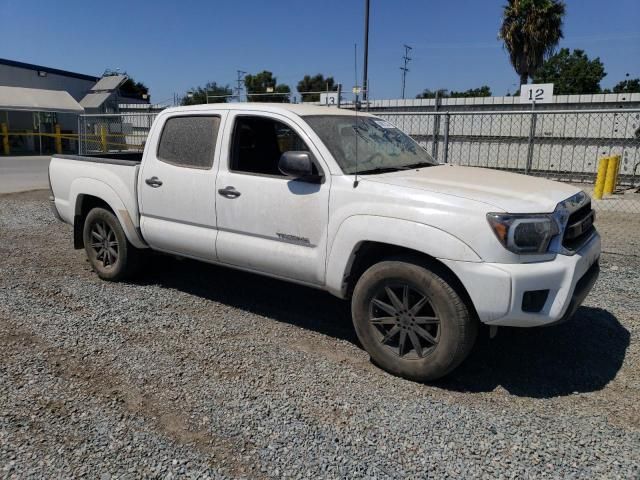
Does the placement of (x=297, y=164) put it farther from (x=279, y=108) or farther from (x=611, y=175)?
(x=611, y=175)

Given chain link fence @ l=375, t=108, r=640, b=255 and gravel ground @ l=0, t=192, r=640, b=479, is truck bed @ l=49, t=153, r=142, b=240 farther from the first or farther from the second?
chain link fence @ l=375, t=108, r=640, b=255

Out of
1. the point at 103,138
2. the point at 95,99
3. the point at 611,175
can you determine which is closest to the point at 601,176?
the point at 611,175

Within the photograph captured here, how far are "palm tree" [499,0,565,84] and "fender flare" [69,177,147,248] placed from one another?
30.6 meters

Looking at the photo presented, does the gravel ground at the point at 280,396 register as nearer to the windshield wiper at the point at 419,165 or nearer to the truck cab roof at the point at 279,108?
the windshield wiper at the point at 419,165

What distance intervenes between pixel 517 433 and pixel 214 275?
12.8ft

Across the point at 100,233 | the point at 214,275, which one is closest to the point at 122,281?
the point at 100,233

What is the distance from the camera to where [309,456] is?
9.40ft

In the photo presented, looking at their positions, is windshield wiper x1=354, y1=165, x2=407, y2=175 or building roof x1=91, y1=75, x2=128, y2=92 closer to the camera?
windshield wiper x1=354, y1=165, x2=407, y2=175

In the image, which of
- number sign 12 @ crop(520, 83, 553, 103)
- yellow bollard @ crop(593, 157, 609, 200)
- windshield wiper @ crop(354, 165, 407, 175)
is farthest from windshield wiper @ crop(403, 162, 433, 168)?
number sign 12 @ crop(520, 83, 553, 103)

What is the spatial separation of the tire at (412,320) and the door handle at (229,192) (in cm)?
132

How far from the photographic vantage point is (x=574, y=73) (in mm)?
63000

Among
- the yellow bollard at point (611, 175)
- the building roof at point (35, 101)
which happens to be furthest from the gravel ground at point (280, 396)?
the building roof at point (35, 101)

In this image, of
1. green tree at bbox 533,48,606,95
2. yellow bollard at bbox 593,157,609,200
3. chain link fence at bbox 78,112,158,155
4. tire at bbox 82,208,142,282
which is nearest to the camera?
tire at bbox 82,208,142,282

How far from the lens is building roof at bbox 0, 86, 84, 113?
2856 cm
